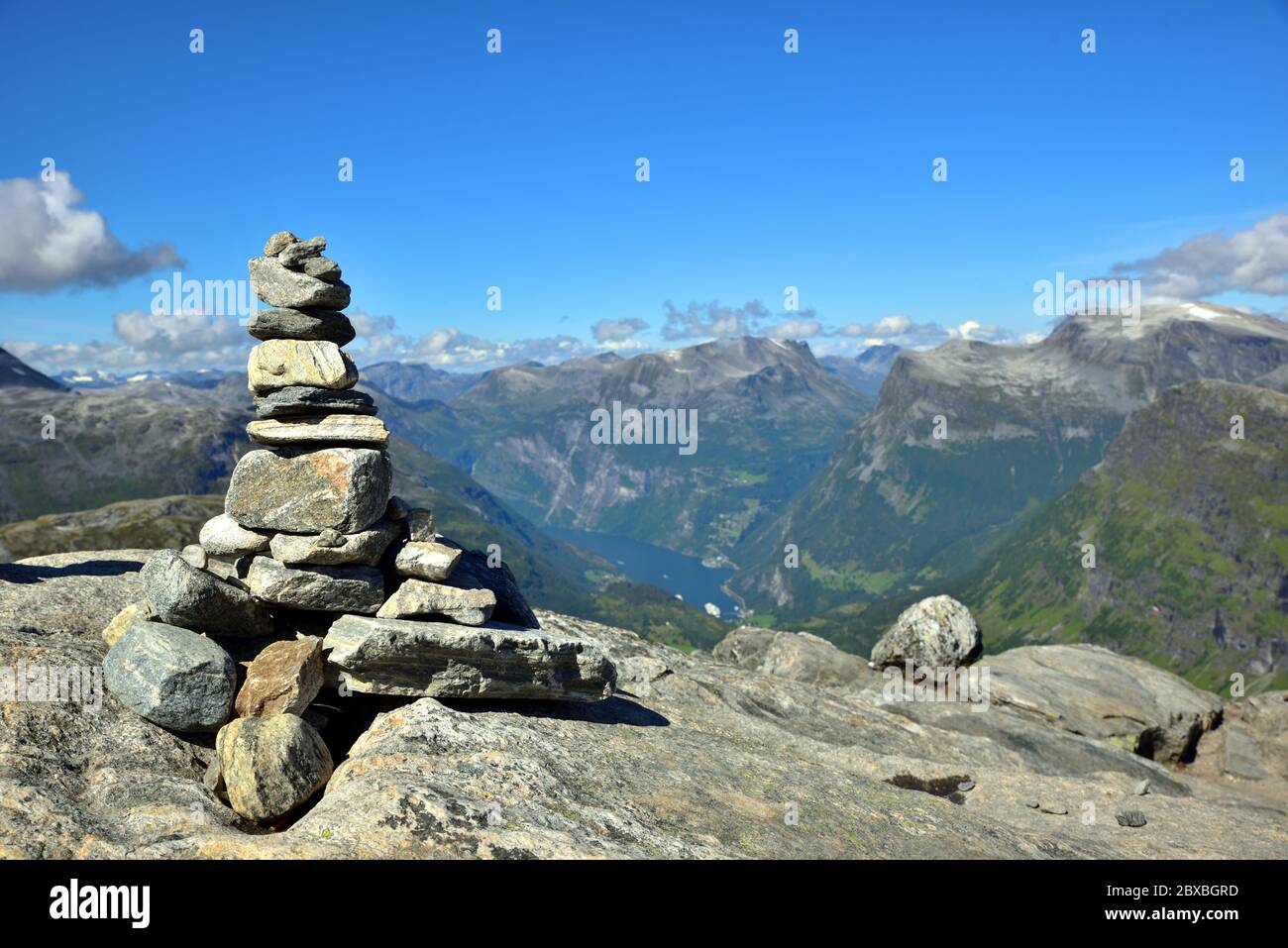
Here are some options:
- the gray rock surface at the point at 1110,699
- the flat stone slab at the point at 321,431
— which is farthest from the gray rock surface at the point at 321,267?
the gray rock surface at the point at 1110,699

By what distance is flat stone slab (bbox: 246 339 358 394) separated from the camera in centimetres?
2289

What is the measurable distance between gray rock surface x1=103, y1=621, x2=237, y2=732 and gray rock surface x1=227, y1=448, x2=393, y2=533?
4223 mm

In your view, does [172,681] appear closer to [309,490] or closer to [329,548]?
[329,548]

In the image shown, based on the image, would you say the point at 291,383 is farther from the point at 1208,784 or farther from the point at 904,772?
the point at 1208,784

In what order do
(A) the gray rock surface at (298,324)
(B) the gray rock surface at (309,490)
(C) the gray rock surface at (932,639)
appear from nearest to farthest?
(B) the gray rock surface at (309,490)
(A) the gray rock surface at (298,324)
(C) the gray rock surface at (932,639)

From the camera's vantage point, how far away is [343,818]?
13.1 metres

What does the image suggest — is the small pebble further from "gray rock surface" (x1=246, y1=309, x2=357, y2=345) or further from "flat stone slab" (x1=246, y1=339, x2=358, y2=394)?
"gray rock surface" (x1=246, y1=309, x2=357, y2=345)

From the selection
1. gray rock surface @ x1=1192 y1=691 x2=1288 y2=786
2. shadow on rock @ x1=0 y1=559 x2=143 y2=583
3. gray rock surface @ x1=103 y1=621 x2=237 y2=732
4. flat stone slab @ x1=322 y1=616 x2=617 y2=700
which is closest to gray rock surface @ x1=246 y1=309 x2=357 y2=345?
flat stone slab @ x1=322 y1=616 x2=617 y2=700

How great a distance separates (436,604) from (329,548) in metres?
3.25

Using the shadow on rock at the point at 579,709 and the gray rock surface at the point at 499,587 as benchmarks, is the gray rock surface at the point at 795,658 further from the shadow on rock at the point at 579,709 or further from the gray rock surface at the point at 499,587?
the gray rock surface at the point at 499,587

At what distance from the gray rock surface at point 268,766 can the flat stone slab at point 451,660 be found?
108 inches

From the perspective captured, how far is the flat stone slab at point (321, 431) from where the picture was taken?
72.3ft
